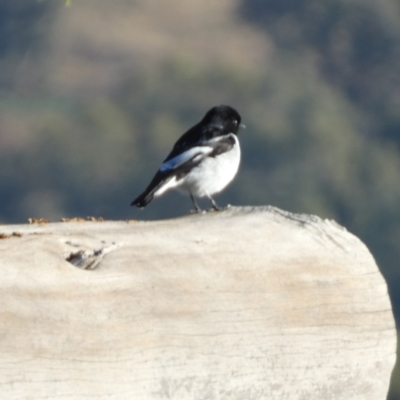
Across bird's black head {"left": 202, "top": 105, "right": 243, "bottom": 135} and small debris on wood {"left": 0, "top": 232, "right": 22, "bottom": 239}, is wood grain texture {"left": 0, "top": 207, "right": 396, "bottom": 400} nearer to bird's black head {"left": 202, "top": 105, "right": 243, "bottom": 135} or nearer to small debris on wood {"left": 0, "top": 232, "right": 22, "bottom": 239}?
small debris on wood {"left": 0, "top": 232, "right": 22, "bottom": 239}

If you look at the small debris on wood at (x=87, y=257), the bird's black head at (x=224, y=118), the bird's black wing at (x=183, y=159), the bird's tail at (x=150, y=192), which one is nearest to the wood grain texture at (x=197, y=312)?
the small debris on wood at (x=87, y=257)

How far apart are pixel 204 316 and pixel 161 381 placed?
214mm

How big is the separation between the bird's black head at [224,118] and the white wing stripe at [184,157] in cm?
40

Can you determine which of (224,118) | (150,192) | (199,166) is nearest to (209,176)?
(199,166)

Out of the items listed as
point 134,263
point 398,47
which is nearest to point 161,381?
point 134,263

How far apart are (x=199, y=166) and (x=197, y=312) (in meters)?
3.56

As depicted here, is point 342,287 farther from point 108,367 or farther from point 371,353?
point 108,367

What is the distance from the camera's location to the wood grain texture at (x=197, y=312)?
7.33ft

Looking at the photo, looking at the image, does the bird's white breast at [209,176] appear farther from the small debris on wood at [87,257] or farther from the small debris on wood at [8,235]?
the small debris on wood at [87,257]

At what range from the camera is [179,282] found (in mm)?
2490

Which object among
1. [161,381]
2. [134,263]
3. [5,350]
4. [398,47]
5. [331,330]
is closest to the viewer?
[5,350]

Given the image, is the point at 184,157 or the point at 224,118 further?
the point at 224,118

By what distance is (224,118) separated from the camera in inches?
260

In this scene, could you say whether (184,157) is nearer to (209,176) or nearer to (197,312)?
(209,176)
